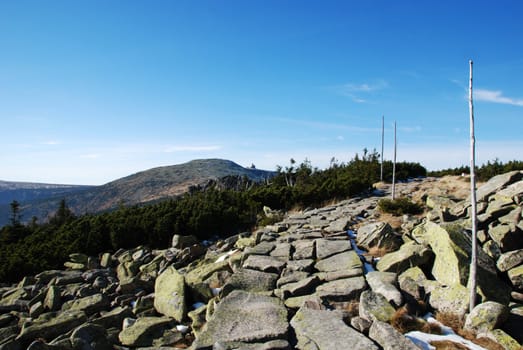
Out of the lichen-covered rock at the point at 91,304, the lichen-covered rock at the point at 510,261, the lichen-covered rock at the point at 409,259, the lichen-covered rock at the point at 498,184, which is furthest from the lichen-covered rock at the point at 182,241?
the lichen-covered rock at the point at 498,184

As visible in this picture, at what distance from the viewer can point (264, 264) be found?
8969 millimetres

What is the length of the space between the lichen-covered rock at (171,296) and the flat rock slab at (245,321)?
153 cm

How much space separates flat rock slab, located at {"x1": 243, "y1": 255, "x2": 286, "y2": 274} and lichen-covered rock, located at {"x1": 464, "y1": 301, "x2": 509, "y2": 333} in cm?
448

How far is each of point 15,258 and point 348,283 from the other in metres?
16.3

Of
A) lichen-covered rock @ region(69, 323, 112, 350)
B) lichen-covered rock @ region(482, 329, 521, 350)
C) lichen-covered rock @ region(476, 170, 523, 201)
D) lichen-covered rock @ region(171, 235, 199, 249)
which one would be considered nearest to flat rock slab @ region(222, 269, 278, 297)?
lichen-covered rock @ region(69, 323, 112, 350)

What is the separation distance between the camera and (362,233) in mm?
10805

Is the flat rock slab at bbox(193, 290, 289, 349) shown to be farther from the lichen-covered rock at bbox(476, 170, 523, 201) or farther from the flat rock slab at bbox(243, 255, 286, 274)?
the lichen-covered rock at bbox(476, 170, 523, 201)

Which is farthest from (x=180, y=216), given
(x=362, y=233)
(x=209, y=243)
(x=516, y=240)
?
(x=516, y=240)

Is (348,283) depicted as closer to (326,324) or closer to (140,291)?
(326,324)

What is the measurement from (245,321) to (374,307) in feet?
8.06

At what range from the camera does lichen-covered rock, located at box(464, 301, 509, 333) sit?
5391 mm

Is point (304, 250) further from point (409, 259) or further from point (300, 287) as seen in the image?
point (409, 259)

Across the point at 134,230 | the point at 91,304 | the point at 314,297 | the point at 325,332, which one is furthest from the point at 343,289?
the point at 134,230

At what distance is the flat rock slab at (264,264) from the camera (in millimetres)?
8734
